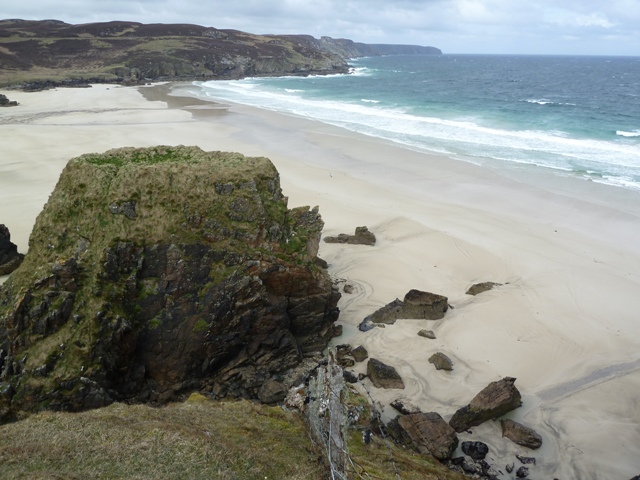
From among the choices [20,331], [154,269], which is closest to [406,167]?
[154,269]

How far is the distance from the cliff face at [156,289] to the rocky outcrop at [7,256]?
472 centimetres

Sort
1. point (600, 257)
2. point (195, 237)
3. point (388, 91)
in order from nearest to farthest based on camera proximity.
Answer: point (195, 237) → point (600, 257) → point (388, 91)

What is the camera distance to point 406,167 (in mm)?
31203

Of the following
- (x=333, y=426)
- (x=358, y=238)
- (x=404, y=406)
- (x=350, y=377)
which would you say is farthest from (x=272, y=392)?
(x=358, y=238)

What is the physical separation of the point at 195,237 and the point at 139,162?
3.07m

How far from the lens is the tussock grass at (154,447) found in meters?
7.05

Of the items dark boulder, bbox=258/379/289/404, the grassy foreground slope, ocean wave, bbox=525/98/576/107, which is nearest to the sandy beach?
dark boulder, bbox=258/379/289/404

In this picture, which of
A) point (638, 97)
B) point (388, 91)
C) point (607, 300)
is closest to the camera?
point (607, 300)

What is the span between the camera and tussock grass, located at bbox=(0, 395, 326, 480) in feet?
23.1

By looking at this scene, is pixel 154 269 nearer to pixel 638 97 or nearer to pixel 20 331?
pixel 20 331

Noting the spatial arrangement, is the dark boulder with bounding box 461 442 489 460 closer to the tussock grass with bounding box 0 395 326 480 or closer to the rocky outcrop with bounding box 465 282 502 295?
the tussock grass with bounding box 0 395 326 480

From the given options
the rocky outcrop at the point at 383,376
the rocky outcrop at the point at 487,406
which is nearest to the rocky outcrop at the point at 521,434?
the rocky outcrop at the point at 487,406

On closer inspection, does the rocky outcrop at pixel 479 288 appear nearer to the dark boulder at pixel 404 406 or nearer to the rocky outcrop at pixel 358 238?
the rocky outcrop at pixel 358 238

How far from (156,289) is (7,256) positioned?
8.64m
